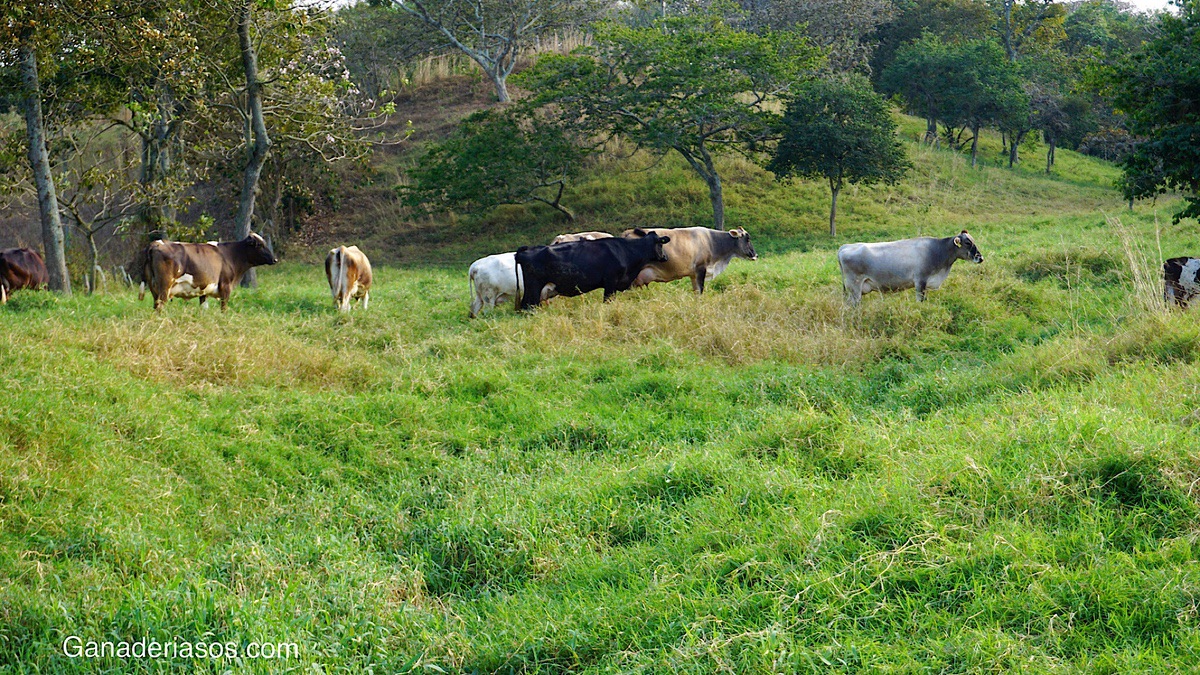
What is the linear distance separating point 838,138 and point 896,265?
1262 centimetres

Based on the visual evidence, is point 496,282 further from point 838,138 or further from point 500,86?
point 500,86

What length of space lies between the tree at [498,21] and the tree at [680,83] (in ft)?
31.8

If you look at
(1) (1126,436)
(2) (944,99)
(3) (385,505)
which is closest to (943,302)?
(1) (1126,436)

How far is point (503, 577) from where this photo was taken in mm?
5605

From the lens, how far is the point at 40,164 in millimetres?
14312

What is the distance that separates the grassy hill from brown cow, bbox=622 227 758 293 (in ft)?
8.42

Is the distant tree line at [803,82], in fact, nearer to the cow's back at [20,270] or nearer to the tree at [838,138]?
the tree at [838,138]

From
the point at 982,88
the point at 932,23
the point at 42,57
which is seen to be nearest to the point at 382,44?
the point at 982,88

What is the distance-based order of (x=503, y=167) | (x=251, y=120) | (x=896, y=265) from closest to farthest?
(x=896, y=265)
(x=251, y=120)
(x=503, y=167)

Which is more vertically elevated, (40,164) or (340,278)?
(40,164)

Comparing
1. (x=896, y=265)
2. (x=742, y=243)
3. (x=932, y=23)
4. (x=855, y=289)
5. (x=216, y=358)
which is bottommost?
(x=855, y=289)

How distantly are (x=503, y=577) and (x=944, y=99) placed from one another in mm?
37655

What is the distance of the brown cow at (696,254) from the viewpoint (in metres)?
15.5

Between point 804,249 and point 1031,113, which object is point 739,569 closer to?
point 804,249
